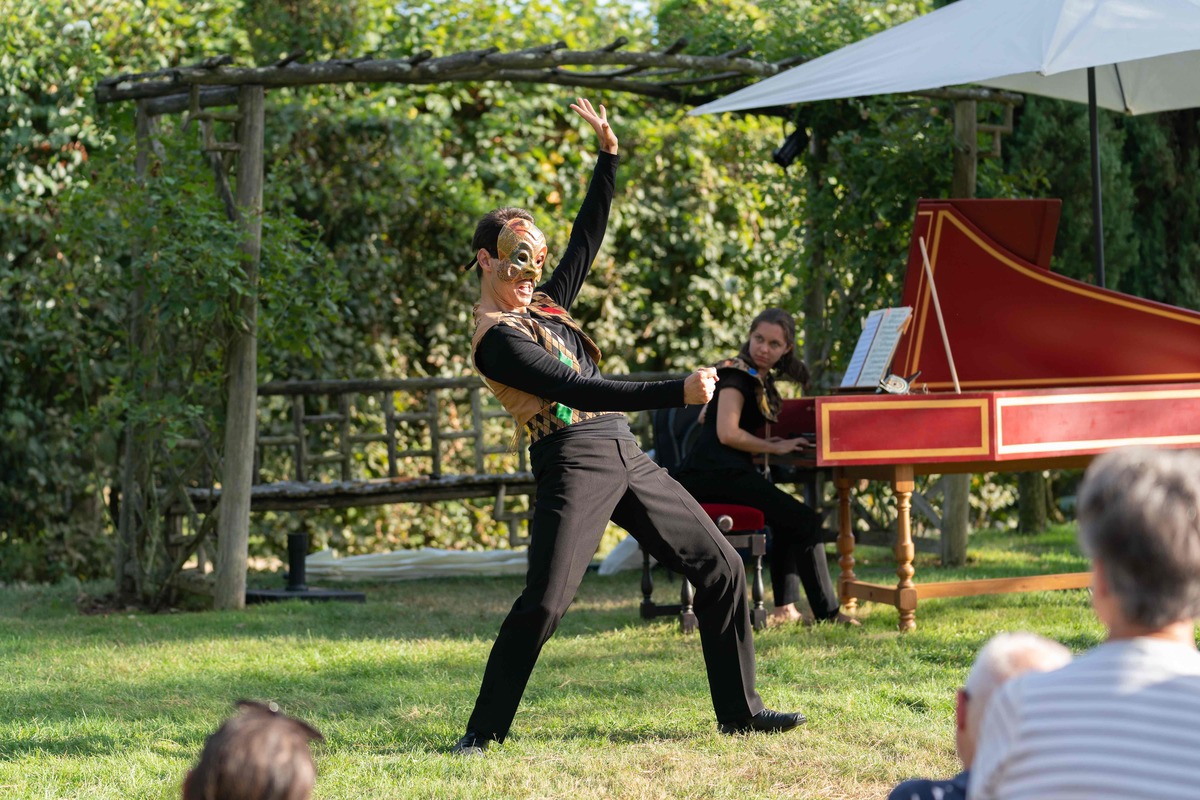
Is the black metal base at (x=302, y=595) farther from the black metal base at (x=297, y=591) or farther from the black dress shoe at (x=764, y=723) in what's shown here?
the black dress shoe at (x=764, y=723)

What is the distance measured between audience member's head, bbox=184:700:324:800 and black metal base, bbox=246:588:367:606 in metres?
5.85

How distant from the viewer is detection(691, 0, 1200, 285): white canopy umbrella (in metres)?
5.54

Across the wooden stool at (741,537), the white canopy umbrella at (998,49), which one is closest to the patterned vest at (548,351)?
the wooden stool at (741,537)

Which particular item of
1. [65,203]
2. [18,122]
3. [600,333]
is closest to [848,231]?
[600,333]

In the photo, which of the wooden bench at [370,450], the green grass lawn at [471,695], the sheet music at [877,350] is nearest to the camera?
the green grass lawn at [471,695]

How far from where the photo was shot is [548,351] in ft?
13.0

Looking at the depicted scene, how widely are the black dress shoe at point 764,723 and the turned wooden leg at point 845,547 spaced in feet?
7.86

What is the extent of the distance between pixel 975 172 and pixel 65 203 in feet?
17.0

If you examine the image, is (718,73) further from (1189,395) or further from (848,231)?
(1189,395)

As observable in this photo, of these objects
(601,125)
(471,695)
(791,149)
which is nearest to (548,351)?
(601,125)

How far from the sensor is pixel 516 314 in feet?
13.1

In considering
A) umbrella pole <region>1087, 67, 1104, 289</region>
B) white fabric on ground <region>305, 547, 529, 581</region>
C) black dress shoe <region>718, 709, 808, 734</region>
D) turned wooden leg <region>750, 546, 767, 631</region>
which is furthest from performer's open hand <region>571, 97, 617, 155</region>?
white fabric on ground <region>305, 547, 529, 581</region>

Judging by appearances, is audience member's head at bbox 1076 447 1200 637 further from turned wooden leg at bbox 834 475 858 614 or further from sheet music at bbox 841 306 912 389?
turned wooden leg at bbox 834 475 858 614

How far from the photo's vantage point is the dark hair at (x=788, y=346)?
246 inches
